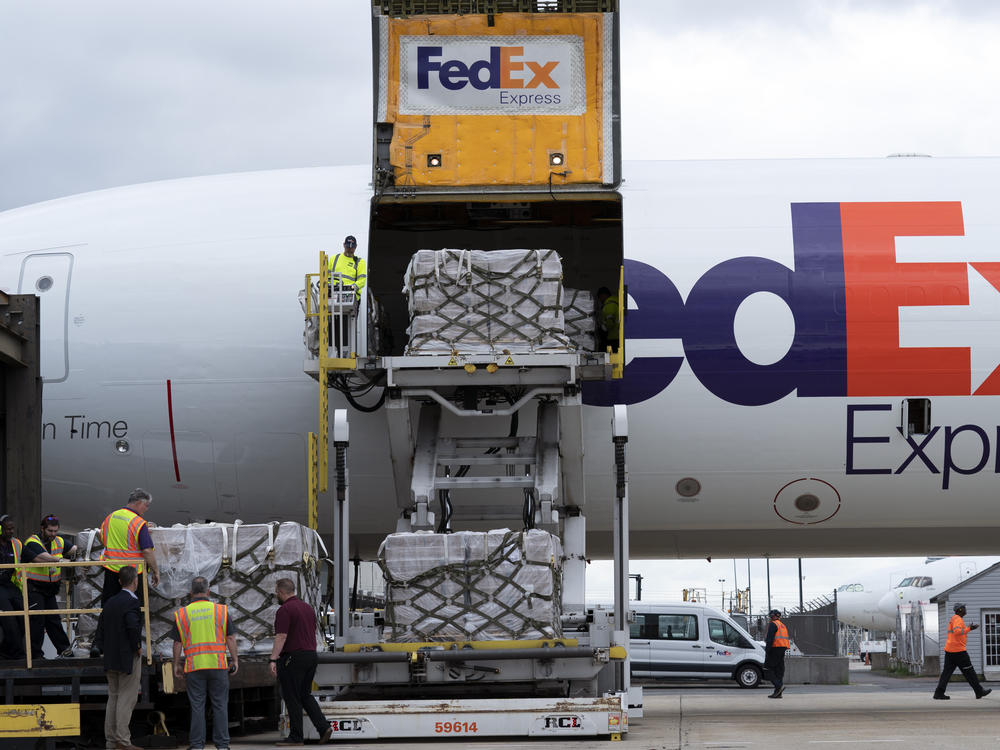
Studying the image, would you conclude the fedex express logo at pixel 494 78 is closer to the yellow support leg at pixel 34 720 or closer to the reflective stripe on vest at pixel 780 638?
the yellow support leg at pixel 34 720

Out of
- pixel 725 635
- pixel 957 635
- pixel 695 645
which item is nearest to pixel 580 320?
pixel 957 635

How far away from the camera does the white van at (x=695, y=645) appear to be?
2955cm

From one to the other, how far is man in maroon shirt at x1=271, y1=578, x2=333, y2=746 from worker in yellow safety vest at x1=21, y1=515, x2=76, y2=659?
2342 millimetres

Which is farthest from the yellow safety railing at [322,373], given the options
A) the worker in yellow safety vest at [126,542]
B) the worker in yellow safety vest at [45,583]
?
the worker in yellow safety vest at [45,583]

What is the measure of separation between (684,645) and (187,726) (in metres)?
19.2

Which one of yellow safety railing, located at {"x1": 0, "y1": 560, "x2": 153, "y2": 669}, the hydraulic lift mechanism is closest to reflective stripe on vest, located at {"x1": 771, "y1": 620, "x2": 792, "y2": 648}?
the hydraulic lift mechanism

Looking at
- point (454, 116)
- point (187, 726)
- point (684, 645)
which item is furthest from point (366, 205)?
point (684, 645)

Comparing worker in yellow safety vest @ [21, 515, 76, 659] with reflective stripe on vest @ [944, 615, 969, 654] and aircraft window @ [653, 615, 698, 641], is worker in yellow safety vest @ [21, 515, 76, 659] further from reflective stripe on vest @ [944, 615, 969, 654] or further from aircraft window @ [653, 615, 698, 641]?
aircraft window @ [653, 615, 698, 641]

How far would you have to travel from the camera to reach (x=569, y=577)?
13156mm

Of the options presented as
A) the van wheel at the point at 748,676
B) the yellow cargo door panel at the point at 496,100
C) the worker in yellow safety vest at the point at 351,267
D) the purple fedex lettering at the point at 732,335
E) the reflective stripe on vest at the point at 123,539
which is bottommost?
the van wheel at the point at 748,676

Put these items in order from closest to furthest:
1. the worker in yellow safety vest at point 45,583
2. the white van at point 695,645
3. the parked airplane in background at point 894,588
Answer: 1. the worker in yellow safety vest at point 45,583
2. the white van at point 695,645
3. the parked airplane in background at point 894,588

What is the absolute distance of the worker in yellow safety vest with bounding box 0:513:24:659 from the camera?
1220 cm

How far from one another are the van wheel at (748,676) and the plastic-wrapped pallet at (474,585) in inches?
737

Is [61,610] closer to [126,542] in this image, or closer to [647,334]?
[126,542]
